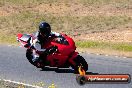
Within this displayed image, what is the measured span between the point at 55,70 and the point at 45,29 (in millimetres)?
1647

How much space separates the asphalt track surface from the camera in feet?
42.6

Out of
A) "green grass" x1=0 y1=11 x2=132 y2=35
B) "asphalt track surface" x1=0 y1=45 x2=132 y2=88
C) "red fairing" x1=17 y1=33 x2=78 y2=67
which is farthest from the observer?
"green grass" x1=0 y1=11 x2=132 y2=35

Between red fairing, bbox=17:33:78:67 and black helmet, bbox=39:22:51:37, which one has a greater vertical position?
black helmet, bbox=39:22:51:37

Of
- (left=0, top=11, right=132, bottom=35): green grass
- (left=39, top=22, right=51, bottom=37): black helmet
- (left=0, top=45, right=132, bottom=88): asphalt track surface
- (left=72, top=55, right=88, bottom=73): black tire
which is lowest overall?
(left=0, top=11, right=132, bottom=35): green grass

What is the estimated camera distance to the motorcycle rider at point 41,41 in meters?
14.2

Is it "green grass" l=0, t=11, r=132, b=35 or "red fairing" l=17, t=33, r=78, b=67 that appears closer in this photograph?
"red fairing" l=17, t=33, r=78, b=67

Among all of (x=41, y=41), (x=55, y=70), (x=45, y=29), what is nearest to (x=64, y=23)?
(x=55, y=70)

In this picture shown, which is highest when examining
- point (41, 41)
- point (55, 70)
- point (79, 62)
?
point (41, 41)

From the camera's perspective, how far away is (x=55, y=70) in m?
15.2

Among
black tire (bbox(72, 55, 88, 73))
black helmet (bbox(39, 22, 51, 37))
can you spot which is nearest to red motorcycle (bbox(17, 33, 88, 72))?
black tire (bbox(72, 55, 88, 73))

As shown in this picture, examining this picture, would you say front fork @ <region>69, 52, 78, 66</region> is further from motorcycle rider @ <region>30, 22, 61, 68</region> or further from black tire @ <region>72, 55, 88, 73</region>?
motorcycle rider @ <region>30, 22, 61, 68</region>

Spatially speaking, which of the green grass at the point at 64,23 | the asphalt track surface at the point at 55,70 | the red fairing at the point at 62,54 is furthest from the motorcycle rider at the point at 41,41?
the green grass at the point at 64,23

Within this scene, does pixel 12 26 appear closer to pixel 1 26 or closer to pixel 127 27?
pixel 1 26

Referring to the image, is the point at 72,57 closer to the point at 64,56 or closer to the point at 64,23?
the point at 64,56
